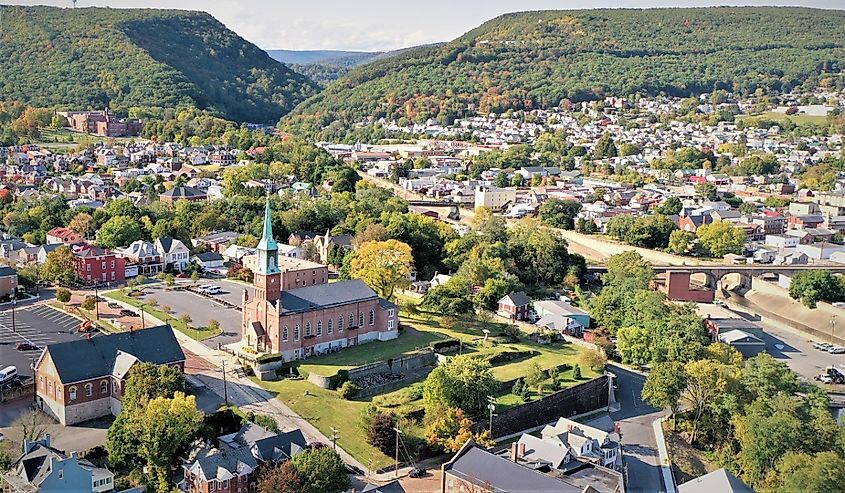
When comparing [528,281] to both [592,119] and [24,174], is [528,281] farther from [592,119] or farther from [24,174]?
[592,119]

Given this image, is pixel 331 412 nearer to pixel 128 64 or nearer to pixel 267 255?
pixel 267 255

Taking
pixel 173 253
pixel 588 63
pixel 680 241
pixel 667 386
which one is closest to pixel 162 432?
pixel 667 386

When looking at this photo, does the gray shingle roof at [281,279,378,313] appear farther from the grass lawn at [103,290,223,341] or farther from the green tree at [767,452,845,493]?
the green tree at [767,452,845,493]

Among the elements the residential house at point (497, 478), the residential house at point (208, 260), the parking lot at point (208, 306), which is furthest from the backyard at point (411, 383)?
the residential house at point (208, 260)

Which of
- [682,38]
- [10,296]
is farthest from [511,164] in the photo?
[682,38]

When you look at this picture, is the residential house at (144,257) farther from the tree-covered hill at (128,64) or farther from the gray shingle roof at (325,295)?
the tree-covered hill at (128,64)

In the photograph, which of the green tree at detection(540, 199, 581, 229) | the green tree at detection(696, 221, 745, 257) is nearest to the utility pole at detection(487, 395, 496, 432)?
the green tree at detection(696, 221, 745, 257)
